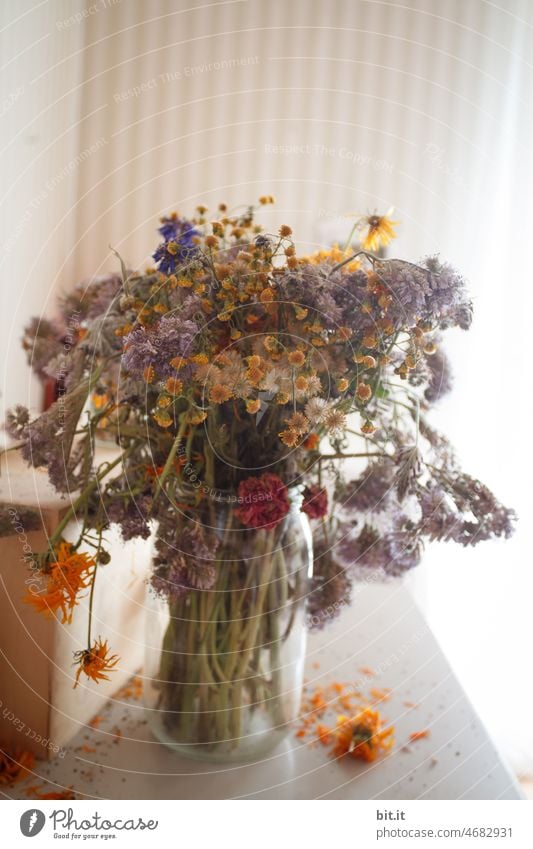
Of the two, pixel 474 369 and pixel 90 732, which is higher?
pixel 474 369

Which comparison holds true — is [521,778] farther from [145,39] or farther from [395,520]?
[145,39]

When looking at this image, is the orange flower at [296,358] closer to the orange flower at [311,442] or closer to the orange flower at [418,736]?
the orange flower at [311,442]

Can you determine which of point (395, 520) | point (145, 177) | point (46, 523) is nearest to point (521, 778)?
point (395, 520)

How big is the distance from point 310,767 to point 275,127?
0.46m

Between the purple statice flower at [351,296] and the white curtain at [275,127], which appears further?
the white curtain at [275,127]

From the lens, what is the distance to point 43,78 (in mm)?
512

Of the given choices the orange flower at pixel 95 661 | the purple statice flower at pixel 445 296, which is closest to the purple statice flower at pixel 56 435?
the orange flower at pixel 95 661

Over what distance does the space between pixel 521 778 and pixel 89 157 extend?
1.95 feet

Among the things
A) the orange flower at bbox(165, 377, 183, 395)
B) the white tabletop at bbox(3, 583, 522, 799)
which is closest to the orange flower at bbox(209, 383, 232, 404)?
the orange flower at bbox(165, 377, 183, 395)

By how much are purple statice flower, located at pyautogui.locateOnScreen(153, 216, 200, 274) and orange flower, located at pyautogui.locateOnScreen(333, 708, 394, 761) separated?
1.10 ft

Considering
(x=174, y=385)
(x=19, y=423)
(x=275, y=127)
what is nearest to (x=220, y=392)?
(x=174, y=385)

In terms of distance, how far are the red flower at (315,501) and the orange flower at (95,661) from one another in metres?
0.16

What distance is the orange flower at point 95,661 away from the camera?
461mm

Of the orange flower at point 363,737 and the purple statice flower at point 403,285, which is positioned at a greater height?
the purple statice flower at point 403,285
